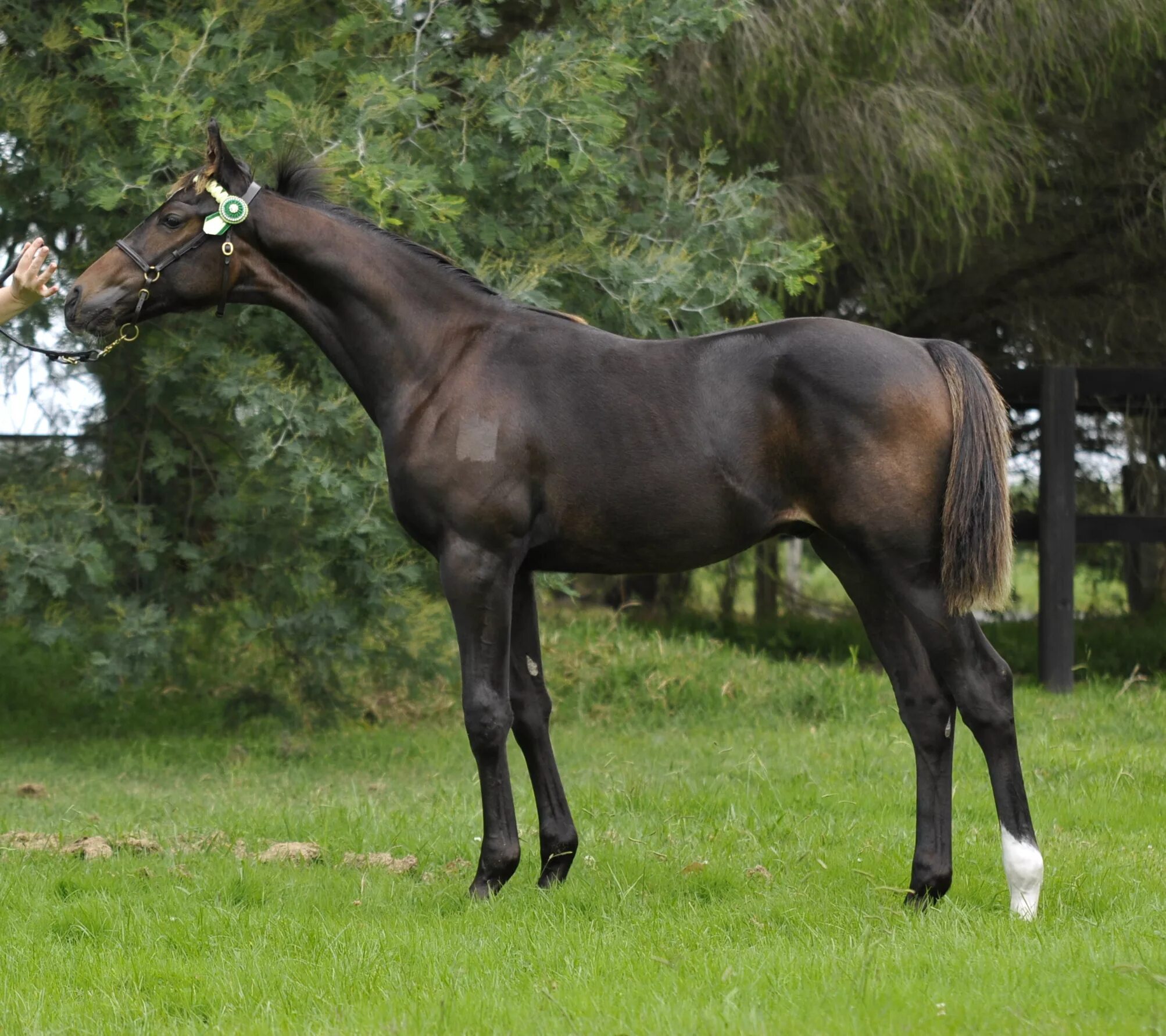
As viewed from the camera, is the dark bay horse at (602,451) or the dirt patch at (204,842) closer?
the dark bay horse at (602,451)

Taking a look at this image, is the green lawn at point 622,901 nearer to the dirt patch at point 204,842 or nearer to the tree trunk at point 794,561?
the dirt patch at point 204,842

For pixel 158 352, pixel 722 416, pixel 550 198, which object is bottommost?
pixel 722 416

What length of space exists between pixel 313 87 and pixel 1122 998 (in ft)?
20.6

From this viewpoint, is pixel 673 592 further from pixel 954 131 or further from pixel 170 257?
pixel 170 257

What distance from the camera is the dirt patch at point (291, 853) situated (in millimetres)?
5504

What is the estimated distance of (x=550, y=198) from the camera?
7.98 meters

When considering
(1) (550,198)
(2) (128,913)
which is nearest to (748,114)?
(1) (550,198)

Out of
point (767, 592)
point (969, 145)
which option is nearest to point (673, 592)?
point (767, 592)

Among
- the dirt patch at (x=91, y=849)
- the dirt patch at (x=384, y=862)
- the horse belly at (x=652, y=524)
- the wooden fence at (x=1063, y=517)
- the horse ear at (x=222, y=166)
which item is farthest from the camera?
the wooden fence at (x=1063, y=517)

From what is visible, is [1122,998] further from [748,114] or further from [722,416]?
[748,114]

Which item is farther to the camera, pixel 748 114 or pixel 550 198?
pixel 748 114

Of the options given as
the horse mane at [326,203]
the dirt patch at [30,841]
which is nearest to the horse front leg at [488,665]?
the horse mane at [326,203]

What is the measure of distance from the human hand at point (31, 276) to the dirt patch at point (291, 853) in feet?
7.60

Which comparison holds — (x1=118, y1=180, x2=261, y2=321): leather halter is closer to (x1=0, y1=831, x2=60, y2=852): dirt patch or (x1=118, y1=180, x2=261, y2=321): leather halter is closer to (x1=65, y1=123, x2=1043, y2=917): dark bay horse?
(x1=65, y1=123, x2=1043, y2=917): dark bay horse
